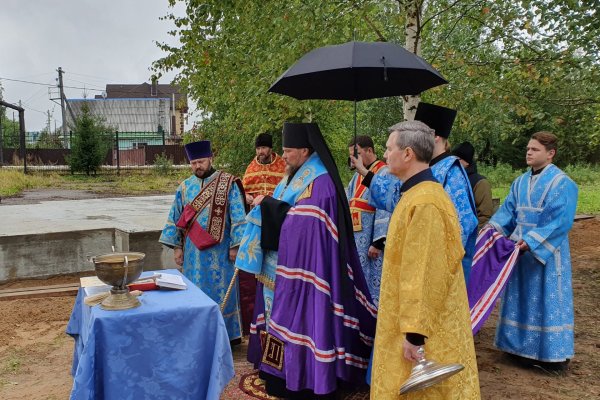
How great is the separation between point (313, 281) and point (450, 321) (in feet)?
4.19

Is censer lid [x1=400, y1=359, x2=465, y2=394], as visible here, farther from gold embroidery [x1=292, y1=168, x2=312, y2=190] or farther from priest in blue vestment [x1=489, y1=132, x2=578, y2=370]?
priest in blue vestment [x1=489, y1=132, x2=578, y2=370]

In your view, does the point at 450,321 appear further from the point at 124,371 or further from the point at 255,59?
the point at 255,59

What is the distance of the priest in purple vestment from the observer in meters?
3.78

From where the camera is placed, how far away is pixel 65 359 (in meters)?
5.12

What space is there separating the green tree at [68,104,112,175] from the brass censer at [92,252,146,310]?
2374cm

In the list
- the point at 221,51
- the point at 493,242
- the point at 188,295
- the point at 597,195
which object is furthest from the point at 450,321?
the point at 597,195

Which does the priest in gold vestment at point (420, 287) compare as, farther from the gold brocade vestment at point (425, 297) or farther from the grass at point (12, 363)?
the grass at point (12, 363)

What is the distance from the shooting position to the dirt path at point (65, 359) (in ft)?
14.1

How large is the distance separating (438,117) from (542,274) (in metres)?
1.70

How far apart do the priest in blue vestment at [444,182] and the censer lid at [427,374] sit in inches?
50.4

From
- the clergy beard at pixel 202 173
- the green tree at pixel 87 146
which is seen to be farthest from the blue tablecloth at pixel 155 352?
the green tree at pixel 87 146

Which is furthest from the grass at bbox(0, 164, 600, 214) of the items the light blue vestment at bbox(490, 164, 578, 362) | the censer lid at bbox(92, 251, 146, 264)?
the censer lid at bbox(92, 251, 146, 264)

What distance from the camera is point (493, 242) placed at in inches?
179

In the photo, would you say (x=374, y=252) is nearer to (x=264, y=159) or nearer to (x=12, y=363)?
(x=264, y=159)
